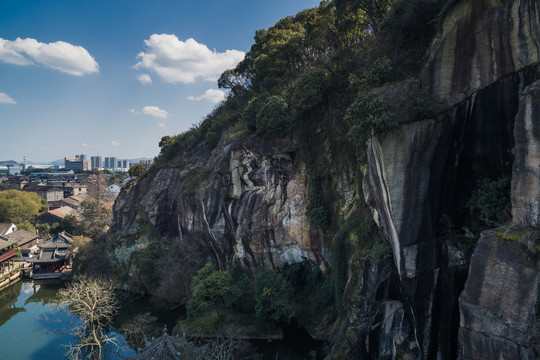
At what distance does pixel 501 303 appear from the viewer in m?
7.60

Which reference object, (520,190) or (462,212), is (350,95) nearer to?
(462,212)

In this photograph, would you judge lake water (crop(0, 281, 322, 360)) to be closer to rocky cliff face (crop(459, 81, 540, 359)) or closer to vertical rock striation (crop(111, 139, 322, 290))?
vertical rock striation (crop(111, 139, 322, 290))

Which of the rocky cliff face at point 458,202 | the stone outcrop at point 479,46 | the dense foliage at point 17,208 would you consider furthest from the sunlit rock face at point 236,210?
the dense foliage at point 17,208

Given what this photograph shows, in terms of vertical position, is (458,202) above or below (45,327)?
above

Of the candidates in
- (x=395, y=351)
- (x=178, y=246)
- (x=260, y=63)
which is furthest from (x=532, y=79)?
(x=178, y=246)

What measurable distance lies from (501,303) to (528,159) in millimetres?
3594

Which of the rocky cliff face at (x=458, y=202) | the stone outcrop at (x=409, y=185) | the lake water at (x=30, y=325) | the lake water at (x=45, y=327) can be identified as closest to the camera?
the rocky cliff face at (x=458, y=202)

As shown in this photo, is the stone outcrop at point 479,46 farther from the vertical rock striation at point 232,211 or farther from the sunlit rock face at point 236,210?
the vertical rock striation at point 232,211

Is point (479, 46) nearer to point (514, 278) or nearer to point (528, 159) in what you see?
point (528, 159)

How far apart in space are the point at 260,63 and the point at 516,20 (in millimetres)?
19020

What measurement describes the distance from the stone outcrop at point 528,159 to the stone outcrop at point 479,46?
1.97 m

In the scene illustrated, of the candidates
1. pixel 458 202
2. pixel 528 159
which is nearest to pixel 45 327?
pixel 458 202

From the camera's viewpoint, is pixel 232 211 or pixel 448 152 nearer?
pixel 448 152

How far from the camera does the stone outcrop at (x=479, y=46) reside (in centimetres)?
881
